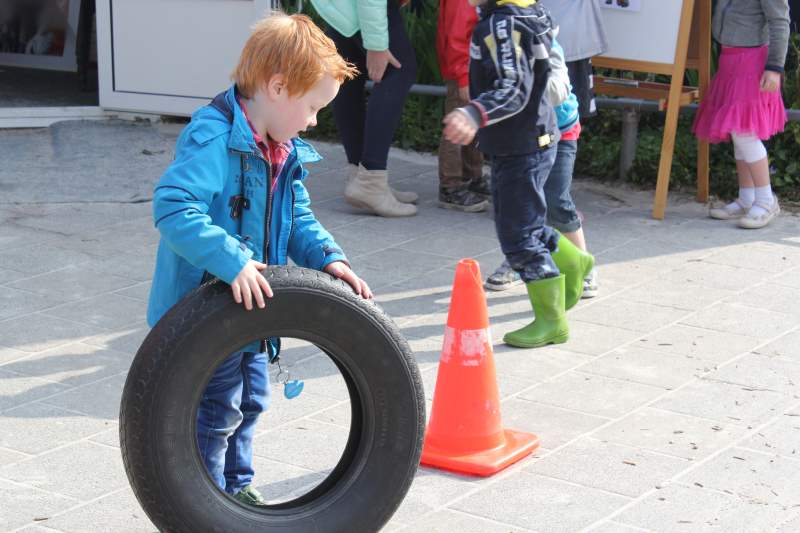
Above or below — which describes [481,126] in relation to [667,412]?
above

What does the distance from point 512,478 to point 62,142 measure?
19.1 ft

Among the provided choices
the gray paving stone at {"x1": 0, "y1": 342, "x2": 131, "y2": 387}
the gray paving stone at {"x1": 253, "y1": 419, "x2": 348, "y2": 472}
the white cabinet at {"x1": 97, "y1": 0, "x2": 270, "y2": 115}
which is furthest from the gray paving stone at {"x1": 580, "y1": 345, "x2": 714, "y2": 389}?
the white cabinet at {"x1": 97, "y1": 0, "x2": 270, "y2": 115}

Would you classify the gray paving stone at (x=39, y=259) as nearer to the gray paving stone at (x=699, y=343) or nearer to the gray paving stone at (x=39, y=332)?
the gray paving stone at (x=39, y=332)

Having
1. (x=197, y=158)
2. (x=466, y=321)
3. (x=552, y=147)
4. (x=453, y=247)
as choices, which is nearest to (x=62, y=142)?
(x=453, y=247)

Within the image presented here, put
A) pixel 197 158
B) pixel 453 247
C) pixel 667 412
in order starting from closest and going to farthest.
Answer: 1. pixel 197 158
2. pixel 667 412
3. pixel 453 247

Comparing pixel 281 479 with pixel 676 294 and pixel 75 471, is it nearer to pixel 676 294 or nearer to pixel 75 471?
pixel 75 471

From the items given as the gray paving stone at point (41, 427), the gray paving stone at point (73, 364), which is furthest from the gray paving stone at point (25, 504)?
the gray paving stone at point (73, 364)

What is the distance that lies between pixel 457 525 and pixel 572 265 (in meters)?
1.99

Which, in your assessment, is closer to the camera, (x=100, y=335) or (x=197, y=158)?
(x=197, y=158)

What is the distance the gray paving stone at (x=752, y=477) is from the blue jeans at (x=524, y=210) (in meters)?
1.25

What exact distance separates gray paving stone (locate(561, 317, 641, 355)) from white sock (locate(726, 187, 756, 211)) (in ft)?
6.98

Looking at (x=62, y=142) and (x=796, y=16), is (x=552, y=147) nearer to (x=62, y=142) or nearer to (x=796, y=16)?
(x=796, y=16)

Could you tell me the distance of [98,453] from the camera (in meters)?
3.98

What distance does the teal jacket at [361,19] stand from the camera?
662 centimetres
